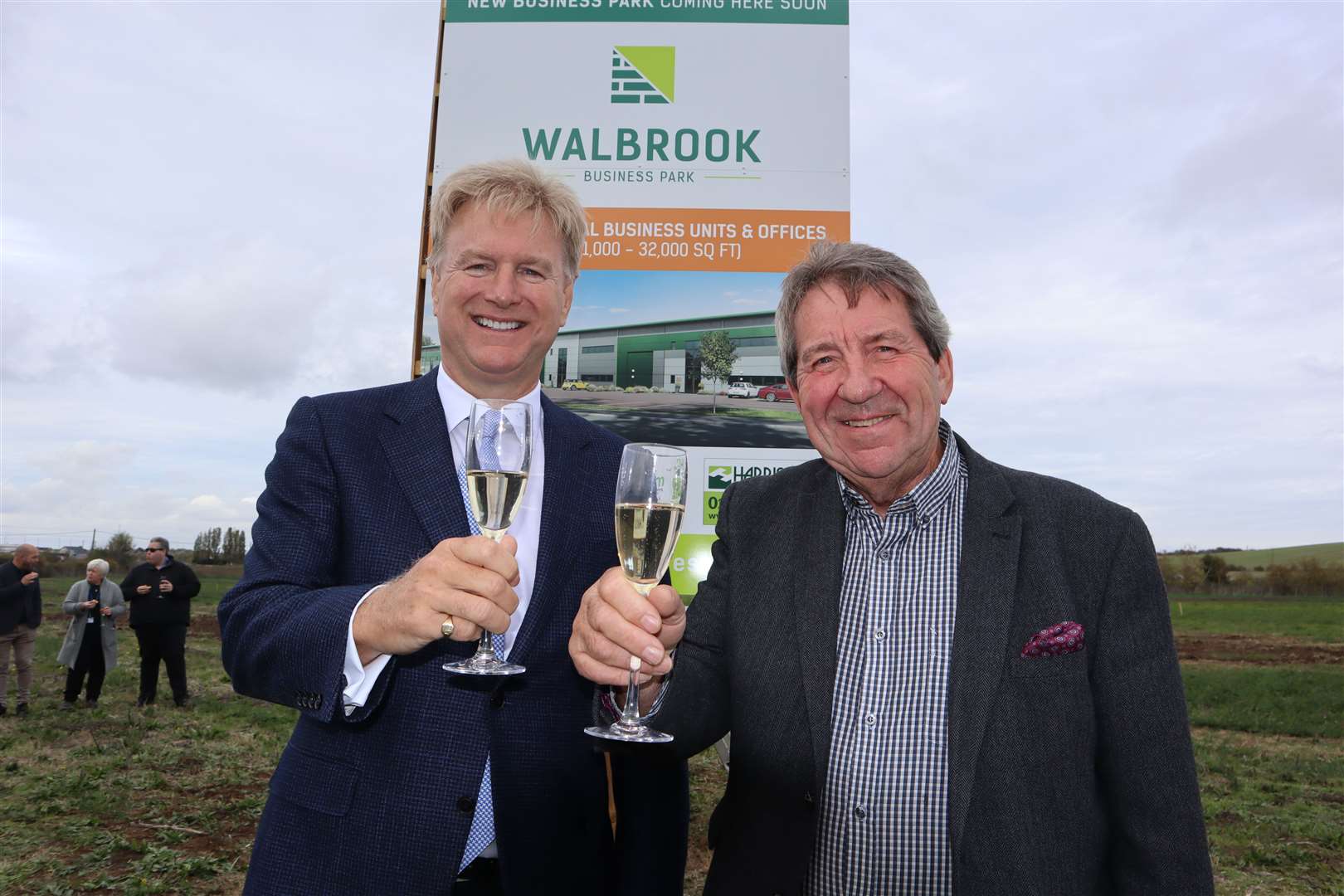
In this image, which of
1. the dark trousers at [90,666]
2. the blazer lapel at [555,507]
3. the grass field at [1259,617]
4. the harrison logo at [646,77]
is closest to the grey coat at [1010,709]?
the blazer lapel at [555,507]

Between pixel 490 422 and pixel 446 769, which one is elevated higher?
pixel 490 422

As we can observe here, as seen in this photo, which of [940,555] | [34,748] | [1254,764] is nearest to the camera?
[940,555]

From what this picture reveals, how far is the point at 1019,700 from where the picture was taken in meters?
1.92

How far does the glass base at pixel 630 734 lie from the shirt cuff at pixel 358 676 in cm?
47

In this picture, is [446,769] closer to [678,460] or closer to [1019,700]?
[678,460]

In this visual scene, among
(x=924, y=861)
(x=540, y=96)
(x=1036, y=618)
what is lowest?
(x=924, y=861)

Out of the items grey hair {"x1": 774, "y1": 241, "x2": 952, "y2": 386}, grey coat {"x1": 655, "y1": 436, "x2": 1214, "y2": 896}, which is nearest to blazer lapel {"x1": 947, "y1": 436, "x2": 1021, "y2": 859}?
grey coat {"x1": 655, "y1": 436, "x2": 1214, "y2": 896}

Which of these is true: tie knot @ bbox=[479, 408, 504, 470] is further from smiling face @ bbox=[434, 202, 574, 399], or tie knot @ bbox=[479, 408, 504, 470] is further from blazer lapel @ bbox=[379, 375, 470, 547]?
smiling face @ bbox=[434, 202, 574, 399]

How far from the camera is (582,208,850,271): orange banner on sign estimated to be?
13.5 feet

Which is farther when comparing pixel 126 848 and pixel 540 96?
pixel 126 848

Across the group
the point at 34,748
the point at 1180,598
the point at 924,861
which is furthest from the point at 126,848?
the point at 1180,598

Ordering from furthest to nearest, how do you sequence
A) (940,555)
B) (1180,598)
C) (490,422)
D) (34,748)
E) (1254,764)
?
(1180,598) < (1254,764) < (34,748) < (940,555) < (490,422)

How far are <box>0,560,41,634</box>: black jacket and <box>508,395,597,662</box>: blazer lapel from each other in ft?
39.6

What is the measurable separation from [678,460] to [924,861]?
1098 millimetres
